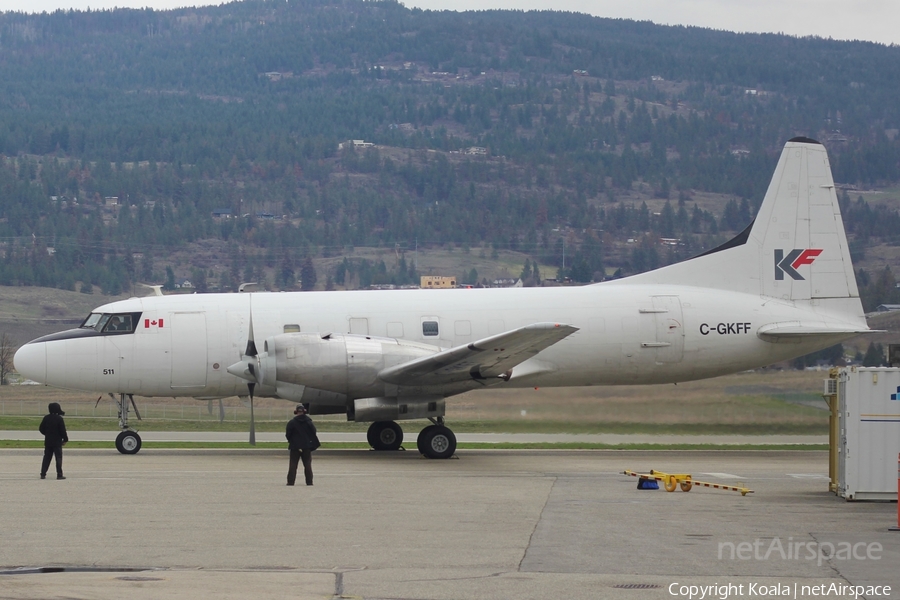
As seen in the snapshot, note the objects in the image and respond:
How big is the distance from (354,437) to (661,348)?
38.9 ft

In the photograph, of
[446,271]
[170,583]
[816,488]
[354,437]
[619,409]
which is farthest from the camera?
[446,271]

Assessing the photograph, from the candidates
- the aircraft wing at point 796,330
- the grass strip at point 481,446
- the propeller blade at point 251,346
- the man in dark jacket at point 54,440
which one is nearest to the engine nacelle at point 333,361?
the propeller blade at point 251,346

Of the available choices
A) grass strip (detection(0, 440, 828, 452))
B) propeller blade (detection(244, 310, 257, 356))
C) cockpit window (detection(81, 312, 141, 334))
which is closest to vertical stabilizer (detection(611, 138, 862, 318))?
grass strip (detection(0, 440, 828, 452))

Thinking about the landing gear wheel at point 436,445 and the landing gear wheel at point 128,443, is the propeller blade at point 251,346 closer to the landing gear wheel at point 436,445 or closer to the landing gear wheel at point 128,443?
the landing gear wheel at point 128,443

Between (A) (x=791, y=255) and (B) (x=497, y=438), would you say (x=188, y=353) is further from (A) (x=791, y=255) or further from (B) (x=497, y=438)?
(A) (x=791, y=255)

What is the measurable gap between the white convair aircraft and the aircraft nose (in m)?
0.03

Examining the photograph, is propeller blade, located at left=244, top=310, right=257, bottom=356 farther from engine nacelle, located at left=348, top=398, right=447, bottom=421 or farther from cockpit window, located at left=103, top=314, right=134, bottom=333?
cockpit window, located at left=103, top=314, right=134, bottom=333

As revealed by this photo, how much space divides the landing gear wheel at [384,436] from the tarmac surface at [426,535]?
464 centimetres

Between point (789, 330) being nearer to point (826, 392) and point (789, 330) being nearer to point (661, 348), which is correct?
point (661, 348)

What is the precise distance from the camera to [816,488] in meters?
21.6

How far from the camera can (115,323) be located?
27.9 metres

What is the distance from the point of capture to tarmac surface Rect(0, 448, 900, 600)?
1247cm

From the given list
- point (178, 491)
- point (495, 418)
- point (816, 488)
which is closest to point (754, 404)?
point (495, 418)

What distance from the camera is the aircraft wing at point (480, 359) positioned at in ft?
77.9
